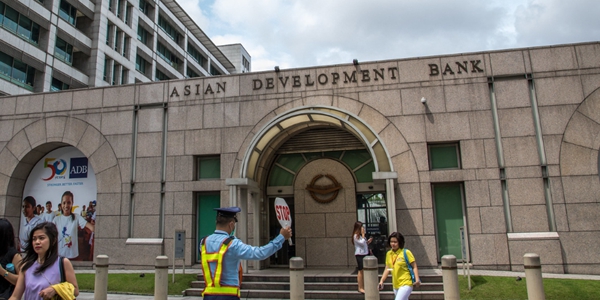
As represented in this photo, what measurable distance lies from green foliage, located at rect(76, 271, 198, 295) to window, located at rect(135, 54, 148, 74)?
117 feet

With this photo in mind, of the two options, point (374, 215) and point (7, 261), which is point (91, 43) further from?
point (7, 261)

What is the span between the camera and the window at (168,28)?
51.4m

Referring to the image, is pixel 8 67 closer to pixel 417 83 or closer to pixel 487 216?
pixel 417 83

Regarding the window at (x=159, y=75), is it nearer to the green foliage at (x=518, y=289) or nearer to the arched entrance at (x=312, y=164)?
the arched entrance at (x=312, y=164)

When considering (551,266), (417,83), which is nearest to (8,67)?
(417,83)

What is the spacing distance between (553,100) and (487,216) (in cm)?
462

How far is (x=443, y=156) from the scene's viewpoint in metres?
15.6

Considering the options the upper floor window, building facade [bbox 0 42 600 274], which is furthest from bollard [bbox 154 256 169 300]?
the upper floor window

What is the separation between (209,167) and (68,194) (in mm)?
6219

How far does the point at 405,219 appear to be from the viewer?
15.0 meters

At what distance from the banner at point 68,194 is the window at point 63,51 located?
2004 centimetres

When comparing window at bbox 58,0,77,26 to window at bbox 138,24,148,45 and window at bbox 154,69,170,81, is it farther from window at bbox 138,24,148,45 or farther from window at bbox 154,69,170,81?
window at bbox 154,69,170,81

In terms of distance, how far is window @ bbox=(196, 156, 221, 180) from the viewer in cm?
1703

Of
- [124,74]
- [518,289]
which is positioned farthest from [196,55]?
[518,289]
